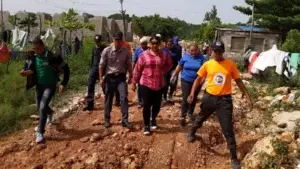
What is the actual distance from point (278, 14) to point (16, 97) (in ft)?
58.7

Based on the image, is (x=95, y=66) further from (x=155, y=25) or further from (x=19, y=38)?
(x=155, y=25)

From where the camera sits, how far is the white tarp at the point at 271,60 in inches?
475

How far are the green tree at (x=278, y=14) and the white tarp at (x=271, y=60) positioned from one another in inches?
379

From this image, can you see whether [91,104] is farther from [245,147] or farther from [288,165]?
[288,165]

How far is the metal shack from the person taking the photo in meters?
22.6

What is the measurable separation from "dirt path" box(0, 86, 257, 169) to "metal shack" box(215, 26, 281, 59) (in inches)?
628

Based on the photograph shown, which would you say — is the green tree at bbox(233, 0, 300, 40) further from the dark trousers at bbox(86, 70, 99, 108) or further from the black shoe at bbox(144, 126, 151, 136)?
the black shoe at bbox(144, 126, 151, 136)

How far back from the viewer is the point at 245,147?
246 inches

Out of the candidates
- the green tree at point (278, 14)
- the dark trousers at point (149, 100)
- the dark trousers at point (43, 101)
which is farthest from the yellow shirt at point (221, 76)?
the green tree at point (278, 14)

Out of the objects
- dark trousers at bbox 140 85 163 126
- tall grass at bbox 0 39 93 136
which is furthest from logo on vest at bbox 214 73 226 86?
tall grass at bbox 0 39 93 136

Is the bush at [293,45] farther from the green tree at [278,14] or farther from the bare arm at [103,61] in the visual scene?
the bare arm at [103,61]

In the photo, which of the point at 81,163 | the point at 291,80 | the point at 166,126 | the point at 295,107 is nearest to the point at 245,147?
the point at 166,126

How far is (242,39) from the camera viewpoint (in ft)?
74.7

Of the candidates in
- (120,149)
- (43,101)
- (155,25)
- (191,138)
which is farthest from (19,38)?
(155,25)
